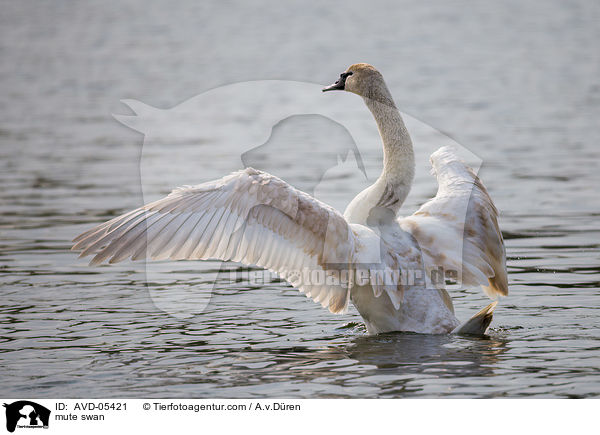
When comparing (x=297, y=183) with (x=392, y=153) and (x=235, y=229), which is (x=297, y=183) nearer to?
(x=392, y=153)

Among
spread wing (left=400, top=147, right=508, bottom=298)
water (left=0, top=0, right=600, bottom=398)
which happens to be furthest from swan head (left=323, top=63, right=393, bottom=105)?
water (left=0, top=0, right=600, bottom=398)

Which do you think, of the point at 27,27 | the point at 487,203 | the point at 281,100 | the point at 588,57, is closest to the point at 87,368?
the point at 487,203

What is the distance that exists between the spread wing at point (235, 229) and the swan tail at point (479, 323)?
1169 mm

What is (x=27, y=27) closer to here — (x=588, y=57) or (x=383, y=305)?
(x=588, y=57)

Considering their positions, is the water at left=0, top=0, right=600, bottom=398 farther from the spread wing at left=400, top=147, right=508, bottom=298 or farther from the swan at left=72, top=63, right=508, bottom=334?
the spread wing at left=400, top=147, right=508, bottom=298

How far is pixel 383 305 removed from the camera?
868cm

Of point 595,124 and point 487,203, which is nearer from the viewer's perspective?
point 487,203

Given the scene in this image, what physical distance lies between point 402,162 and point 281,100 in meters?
18.5

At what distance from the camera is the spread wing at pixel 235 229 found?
8078 mm

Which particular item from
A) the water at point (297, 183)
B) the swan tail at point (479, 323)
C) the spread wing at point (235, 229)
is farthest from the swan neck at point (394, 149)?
the water at point (297, 183)
